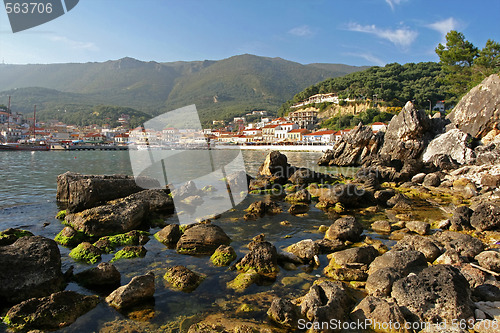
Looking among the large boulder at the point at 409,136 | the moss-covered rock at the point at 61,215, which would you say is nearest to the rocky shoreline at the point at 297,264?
the moss-covered rock at the point at 61,215

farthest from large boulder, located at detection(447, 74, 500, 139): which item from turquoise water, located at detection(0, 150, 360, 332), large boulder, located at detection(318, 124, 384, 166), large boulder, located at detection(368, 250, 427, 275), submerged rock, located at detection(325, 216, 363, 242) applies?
large boulder, located at detection(368, 250, 427, 275)

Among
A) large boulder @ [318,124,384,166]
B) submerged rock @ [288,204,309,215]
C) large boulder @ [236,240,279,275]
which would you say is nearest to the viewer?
large boulder @ [236,240,279,275]

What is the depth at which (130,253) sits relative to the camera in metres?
10.9

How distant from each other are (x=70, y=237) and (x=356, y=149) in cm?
4378

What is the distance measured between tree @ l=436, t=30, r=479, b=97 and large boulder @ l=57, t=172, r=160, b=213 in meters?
55.4

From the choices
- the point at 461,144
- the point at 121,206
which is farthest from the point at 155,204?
the point at 461,144

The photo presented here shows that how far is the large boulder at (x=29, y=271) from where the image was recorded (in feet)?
25.0

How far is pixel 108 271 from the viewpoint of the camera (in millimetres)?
8820

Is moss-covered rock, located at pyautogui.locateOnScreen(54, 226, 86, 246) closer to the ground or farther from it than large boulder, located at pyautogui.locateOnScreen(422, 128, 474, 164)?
closer to the ground

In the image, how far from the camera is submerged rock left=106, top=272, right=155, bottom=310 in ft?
24.5

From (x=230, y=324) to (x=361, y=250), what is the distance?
18.3 feet

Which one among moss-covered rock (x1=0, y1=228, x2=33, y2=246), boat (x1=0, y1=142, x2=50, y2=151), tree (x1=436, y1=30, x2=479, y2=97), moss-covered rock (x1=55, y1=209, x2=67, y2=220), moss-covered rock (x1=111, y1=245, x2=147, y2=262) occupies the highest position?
tree (x1=436, y1=30, x2=479, y2=97)

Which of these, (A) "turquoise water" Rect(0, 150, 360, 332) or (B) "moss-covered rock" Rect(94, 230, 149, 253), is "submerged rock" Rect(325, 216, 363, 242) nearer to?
(A) "turquoise water" Rect(0, 150, 360, 332)

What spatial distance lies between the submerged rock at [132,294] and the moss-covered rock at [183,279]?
2.78ft
